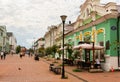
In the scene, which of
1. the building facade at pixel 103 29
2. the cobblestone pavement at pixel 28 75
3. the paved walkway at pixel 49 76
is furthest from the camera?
the building facade at pixel 103 29

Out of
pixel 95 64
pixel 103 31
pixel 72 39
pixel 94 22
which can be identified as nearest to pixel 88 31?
pixel 94 22

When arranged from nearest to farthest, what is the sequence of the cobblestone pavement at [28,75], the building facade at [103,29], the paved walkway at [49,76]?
the paved walkway at [49,76], the cobblestone pavement at [28,75], the building facade at [103,29]

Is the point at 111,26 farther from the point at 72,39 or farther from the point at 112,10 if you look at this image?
the point at 72,39

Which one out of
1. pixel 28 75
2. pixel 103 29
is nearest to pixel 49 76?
pixel 28 75

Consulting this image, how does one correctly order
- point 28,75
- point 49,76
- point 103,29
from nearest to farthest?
point 49,76
point 28,75
point 103,29

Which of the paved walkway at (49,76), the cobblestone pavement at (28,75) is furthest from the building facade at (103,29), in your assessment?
the cobblestone pavement at (28,75)

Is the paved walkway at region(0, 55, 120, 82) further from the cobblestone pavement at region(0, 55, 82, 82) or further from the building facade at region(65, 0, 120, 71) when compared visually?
the building facade at region(65, 0, 120, 71)

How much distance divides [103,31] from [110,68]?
417cm

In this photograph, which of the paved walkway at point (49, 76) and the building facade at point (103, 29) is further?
the building facade at point (103, 29)

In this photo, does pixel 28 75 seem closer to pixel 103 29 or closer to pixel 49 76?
pixel 49 76

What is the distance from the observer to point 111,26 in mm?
27891

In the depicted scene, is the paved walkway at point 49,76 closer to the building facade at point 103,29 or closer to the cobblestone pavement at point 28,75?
the cobblestone pavement at point 28,75

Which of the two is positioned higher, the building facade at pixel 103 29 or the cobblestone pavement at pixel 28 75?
the building facade at pixel 103 29

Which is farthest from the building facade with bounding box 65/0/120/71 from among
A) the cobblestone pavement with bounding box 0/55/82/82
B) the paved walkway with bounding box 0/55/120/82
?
the cobblestone pavement with bounding box 0/55/82/82
